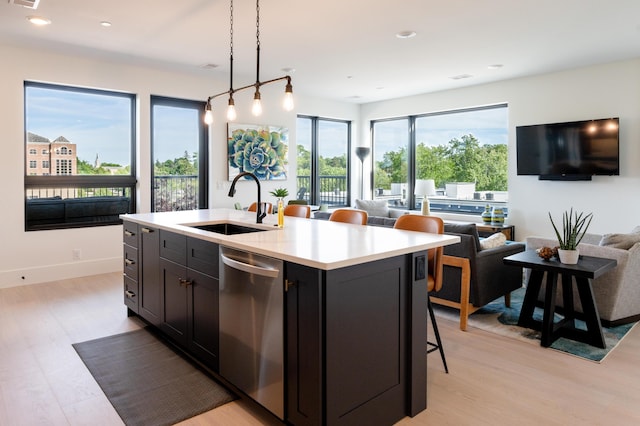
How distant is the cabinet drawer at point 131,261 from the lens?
12.1ft

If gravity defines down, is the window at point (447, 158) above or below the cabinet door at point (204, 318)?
above

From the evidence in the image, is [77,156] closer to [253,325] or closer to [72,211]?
[72,211]

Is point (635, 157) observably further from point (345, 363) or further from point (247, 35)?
point (345, 363)

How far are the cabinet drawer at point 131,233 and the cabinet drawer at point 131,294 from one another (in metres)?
0.33

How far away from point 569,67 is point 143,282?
585 centimetres

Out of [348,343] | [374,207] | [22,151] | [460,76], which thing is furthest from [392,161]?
[348,343]

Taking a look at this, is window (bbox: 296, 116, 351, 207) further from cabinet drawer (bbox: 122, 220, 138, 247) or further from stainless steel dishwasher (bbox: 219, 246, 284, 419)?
stainless steel dishwasher (bbox: 219, 246, 284, 419)

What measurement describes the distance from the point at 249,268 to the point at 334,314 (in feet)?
1.81

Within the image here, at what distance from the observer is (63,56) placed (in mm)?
5215

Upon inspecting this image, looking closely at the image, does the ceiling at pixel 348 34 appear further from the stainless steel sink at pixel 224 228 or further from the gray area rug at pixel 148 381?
the gray area rug at pixel 148 381

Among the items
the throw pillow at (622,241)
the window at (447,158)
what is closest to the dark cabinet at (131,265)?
the throw pillow at (622,241)

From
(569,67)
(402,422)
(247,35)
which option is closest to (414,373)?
(402,422)

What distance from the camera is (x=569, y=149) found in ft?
19.1

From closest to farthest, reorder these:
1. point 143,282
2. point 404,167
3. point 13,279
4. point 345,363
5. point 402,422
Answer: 1. point 345,363
2. point 402,422
3. point 143,282
4. point 13,279
5. point 404,167
